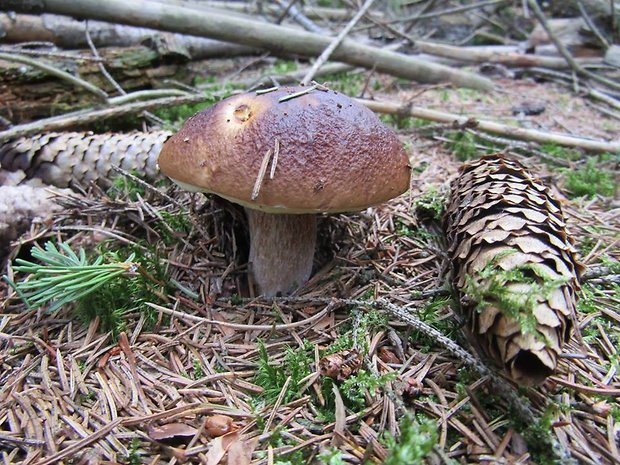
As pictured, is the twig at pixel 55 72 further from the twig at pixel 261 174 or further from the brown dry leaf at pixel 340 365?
the brown dry leaf at pixel 340 365

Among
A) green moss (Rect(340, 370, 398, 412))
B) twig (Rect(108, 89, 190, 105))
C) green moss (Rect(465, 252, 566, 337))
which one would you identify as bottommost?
green moss (Rect(340, 370, 398, 412))

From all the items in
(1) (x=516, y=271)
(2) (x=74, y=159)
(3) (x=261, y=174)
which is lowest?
(2) (x=74, y=159)

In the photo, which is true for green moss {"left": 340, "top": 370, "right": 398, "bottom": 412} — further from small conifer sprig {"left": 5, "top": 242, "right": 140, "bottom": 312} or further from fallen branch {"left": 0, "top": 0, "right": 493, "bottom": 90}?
fallen branch {"left": 0, "top": 0, "right": 493, "bottom": 90}

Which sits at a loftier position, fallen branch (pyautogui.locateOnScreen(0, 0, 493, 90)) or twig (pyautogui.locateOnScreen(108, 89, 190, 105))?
fallen branch (pyautogui.locateOnScreen(0, 0, 493, 90))

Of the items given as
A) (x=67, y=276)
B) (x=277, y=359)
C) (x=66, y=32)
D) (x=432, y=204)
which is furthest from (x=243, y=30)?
(x=277, y=359)

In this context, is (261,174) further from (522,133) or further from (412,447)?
(522,133)

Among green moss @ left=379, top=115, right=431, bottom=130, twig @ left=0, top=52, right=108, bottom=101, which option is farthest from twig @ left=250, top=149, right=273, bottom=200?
green moss @ left=379, top=115, right=431, bottom=130
